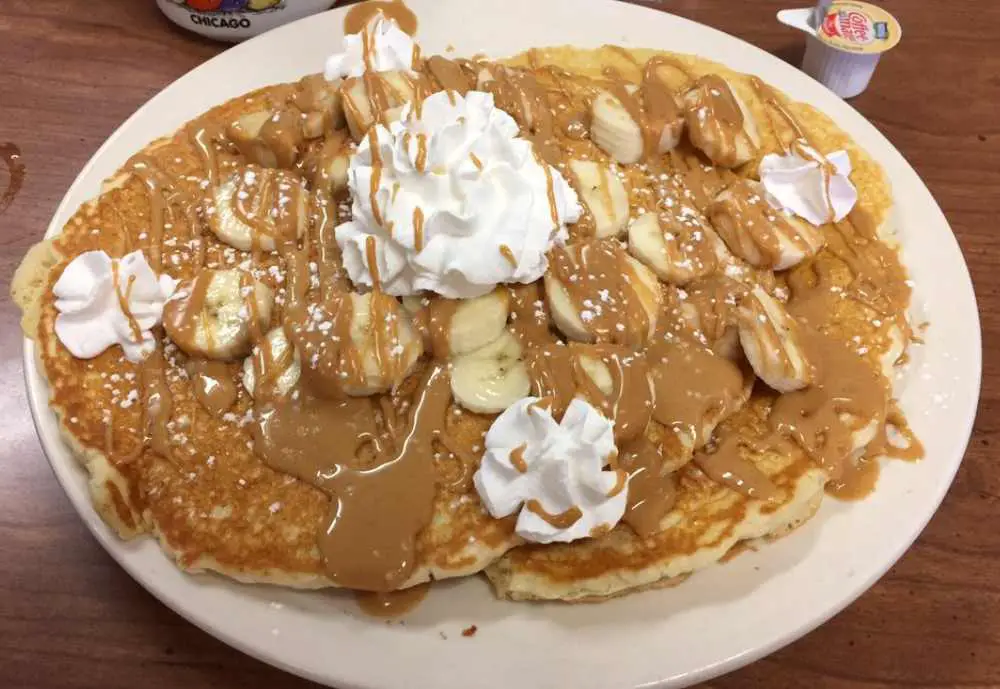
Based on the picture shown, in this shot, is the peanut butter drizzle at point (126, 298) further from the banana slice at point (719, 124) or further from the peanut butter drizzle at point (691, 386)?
the banana slice at point (719, 124)

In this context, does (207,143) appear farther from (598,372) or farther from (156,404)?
(598,372)

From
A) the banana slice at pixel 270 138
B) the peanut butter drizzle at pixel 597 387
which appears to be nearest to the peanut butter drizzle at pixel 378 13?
the banana slice at pixel 270 138

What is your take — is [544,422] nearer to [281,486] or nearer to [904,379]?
[281,486]

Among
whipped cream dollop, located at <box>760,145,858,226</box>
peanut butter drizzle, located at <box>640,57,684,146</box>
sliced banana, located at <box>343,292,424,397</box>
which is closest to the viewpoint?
sliced banana, located at <box>343,292,424,397</box>

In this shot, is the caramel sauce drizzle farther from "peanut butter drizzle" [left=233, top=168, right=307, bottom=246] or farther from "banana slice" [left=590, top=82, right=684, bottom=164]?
"banana slice" [left=590, top=82, right=684, bottom=164]

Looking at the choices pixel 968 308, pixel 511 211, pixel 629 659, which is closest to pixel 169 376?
pixel 511 211

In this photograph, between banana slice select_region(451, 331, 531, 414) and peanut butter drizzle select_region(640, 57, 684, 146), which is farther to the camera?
peanut butter drizzle select_region(640, 57, 684, 146)

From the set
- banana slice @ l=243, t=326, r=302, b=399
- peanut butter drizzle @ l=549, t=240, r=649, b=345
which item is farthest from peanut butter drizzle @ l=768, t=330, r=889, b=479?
banana slice @ l=243, t=326, r=302, b=399
